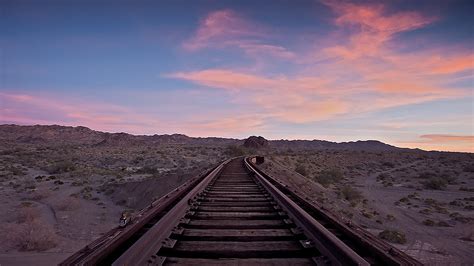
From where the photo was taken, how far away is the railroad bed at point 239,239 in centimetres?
421

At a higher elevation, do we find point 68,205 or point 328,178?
point 328,178

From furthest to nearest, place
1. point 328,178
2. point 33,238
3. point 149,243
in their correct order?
1. point 328,178
2. point 33,238
3. point 149,243

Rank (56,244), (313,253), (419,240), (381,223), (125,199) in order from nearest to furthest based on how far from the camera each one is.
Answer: (313,253) → (56,244) → (419,240) → (381,223) → (125,199)

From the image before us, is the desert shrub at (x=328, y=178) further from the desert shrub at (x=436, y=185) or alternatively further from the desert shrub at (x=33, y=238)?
the desert shrub at (x=33, y=238)

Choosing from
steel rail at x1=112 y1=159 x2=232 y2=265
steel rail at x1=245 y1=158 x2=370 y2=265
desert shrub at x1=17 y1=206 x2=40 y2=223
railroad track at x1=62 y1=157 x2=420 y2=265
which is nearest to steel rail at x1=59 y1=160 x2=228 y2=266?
railroad track at x1=62 y1=157 x2=420 y2=265

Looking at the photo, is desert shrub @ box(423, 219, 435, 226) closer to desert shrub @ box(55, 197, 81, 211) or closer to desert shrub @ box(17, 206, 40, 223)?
desert shrub @ box(55, 197, 81, 211)

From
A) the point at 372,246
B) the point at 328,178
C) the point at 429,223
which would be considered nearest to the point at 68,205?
the point at 429,223

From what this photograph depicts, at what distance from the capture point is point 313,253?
172 inches

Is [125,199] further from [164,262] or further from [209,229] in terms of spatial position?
[164,262]

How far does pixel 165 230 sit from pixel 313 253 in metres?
2.01

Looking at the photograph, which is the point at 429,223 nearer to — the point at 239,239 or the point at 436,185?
the point at 239,239

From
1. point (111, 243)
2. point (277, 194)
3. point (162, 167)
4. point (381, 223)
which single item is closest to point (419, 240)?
point (381, 223)

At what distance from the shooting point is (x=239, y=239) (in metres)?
4.98

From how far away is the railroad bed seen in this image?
4211 mm
